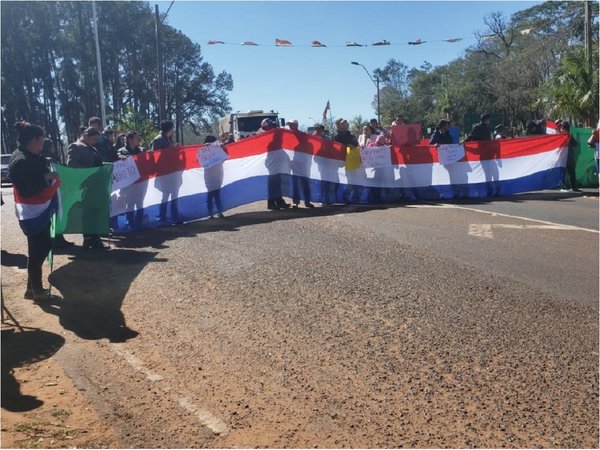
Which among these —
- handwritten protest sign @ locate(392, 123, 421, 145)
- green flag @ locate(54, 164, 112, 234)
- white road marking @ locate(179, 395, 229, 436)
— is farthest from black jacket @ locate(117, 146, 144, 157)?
white road marking @ locate(179, 395, 229, 436)

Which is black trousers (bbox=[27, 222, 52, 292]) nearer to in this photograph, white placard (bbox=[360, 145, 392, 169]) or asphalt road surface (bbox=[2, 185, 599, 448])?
asphalt road surface (bbox=[2, 185, 599, 448])

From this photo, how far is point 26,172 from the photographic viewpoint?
631 cm

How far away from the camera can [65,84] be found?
58406 mm

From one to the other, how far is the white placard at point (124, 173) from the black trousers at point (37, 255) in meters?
3.49

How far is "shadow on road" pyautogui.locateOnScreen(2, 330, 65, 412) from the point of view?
12.8 ft

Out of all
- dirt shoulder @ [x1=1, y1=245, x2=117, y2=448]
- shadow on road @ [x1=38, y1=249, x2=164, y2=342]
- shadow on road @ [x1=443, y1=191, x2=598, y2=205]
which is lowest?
dirt shoulder @ [x1=1, y1=245, x2=117, y2=448]

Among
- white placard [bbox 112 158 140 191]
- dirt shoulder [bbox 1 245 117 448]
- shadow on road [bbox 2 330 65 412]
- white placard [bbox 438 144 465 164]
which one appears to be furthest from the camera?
white placard [bbox 438 144 465 164]

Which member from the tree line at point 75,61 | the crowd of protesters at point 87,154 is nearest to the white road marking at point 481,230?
the crowd of protesters at point 87,154

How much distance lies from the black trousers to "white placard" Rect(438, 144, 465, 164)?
31.2 ft

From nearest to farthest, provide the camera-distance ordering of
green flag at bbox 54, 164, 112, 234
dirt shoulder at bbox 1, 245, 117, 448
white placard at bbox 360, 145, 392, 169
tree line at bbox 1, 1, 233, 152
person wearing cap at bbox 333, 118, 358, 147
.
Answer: dirt shoulder at bbox 1, 245, 117, 448 < green flag at bbox 54, 164, 112, 234 < white placard at bbox 360, 145, 392, 169 < person wearing cap at bbox 333, 118, 358, 147 < tree line at bbox 1, 1, 233, 152

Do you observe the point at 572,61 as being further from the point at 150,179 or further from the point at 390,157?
the point at 150,179

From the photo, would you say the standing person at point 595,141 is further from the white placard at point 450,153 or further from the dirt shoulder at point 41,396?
the dirt shoulder at point 41,396

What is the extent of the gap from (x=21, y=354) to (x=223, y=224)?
6.00m

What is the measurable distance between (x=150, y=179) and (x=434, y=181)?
6586mm
